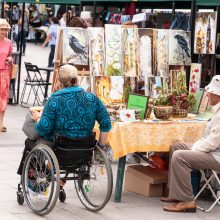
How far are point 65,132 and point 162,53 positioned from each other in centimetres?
348

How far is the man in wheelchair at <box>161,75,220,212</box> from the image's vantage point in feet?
23.3

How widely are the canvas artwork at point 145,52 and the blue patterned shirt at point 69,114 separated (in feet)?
9.51

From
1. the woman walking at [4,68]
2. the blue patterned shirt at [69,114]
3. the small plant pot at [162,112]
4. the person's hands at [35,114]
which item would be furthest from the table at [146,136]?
the woman walking at [4,68]

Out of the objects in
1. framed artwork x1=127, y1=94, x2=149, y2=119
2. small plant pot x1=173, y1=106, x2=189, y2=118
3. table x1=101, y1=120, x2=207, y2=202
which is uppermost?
framed artwork x1=127, y1=94, x2=149, y2=119

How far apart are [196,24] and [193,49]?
0.33 metres

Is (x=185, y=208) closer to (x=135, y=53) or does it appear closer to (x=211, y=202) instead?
(x=211, y=202)

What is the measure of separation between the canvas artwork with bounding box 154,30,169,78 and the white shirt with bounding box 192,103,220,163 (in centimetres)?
276

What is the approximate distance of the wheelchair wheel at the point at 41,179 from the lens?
6.54m

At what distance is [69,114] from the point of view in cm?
675

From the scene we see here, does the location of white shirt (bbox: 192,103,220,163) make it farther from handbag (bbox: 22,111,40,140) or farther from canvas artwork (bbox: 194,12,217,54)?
canvas artwork (bbox: 194,12,217,54)

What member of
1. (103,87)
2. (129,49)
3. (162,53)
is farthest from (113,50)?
(162,53)

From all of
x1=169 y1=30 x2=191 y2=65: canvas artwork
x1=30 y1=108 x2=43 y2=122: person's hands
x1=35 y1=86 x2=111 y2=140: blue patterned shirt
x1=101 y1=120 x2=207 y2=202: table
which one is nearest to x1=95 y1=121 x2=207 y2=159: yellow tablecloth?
x1=101 y1=120 x2=207 y2=202: table

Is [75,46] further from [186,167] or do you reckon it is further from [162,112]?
[186,167]

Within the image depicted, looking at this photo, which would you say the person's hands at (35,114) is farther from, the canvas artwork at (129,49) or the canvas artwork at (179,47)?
the canvas artwork at (179,47)
